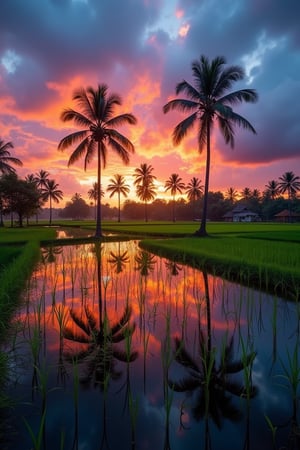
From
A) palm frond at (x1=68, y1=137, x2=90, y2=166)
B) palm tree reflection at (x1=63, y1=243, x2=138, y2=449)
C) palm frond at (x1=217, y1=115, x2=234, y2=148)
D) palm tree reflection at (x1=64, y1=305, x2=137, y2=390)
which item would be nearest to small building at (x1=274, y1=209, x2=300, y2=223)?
palm frond at (x1=217, y1=115, x2=234, y2=148)

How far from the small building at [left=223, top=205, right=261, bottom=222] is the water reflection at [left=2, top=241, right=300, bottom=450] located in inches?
2851

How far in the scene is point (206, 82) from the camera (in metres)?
20.9

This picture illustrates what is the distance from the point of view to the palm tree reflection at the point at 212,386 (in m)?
2.98

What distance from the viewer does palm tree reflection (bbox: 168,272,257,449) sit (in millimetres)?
2977

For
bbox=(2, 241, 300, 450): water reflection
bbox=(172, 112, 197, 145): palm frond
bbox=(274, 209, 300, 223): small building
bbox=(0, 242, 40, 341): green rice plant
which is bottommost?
bbox=(2, 241, 300, 450): water reflection

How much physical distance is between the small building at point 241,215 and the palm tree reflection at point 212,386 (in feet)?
247

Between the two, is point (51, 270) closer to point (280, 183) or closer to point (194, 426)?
point (194, 426)

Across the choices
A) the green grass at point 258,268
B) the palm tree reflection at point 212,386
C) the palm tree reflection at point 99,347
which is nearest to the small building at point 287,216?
the green grass at point 258,268

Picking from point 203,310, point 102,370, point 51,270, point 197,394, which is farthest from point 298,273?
point 51,270

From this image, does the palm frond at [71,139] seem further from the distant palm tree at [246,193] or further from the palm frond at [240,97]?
the distant palm tree at [246,193]

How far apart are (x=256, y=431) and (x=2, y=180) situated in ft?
162

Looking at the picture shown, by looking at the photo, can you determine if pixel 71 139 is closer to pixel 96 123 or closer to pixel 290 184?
pixel 96 123

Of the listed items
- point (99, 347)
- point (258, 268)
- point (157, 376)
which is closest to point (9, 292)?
point (99, 347)

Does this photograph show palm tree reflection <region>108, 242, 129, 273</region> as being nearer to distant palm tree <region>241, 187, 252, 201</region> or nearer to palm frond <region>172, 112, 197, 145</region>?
palm frond <region>172, 112, 197, 145</region>
